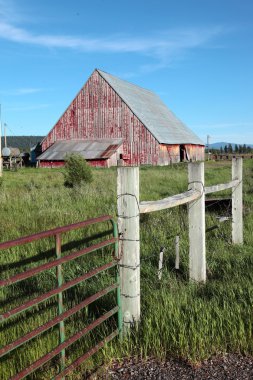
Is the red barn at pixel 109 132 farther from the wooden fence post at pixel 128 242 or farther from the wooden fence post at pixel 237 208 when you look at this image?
the wooden fence post at pixel 128 242

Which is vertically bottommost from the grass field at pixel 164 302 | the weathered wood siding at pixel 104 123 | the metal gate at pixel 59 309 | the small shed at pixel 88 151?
the grass field at pixel 164 302

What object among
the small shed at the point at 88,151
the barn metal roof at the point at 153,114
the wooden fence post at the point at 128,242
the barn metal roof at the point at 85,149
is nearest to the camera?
the wooden fence post at the point at 128,242

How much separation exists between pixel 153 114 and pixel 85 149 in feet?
27.4

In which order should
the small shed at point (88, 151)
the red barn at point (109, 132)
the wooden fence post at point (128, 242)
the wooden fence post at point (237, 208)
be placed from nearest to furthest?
the wooden fence post at point (128, 242), the wooden fence post at point (237, 208), the small shed at point (88, 151), the red barn at point (109, 132)

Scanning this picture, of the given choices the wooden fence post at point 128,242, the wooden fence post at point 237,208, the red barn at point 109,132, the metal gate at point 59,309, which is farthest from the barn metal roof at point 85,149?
the metal gate at point 59,309

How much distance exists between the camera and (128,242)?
3.90 metres

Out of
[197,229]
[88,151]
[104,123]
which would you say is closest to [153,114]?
[104,123]

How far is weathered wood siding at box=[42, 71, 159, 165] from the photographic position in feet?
Answer: 119

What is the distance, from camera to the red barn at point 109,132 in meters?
35.8

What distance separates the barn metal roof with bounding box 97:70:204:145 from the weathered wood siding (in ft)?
1.95

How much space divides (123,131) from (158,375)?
34028 millimetres

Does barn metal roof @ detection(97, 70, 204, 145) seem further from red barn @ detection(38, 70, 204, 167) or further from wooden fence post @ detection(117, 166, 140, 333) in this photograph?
wooden fence post @ detection(117, 166, 140, 333)

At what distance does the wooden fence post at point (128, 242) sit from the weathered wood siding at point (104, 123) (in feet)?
105

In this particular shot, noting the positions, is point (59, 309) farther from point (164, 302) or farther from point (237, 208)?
point (237, 208)
